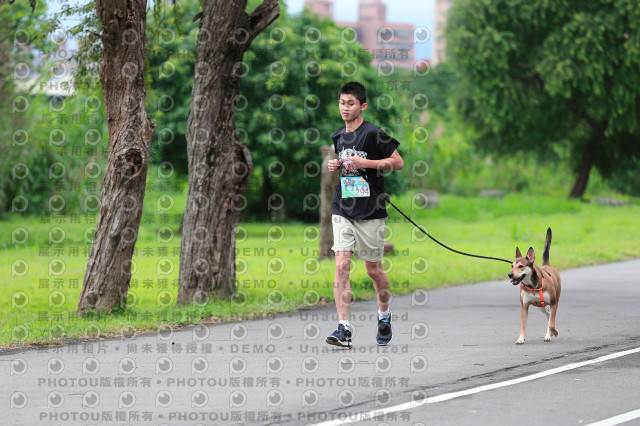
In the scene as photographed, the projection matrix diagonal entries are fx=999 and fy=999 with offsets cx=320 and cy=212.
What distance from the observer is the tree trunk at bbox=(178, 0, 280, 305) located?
12141 millimetres

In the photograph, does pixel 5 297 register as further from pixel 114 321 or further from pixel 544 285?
pixel 544 285

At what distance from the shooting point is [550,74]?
1419 inches

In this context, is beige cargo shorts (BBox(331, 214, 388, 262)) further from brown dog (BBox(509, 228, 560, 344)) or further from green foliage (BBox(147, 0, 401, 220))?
green foliage (BBox(147, 0, 401, 220))

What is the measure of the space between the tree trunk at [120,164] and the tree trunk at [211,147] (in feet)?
3.31

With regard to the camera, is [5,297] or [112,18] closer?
[112,18]

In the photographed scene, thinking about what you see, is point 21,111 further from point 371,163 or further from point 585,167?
point 585,167

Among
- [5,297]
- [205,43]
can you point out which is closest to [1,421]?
[205,43]

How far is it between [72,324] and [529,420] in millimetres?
5670

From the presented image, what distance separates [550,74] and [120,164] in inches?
1079

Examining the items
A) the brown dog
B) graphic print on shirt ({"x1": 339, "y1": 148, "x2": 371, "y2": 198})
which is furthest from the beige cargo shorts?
the brown dog

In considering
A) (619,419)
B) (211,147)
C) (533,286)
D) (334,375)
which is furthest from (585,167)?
(619,419)

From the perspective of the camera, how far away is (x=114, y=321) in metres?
10.5

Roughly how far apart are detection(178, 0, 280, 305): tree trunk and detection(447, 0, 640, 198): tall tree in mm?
25143

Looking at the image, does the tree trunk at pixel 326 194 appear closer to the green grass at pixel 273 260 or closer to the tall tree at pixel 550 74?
the green grass at pixel 273 260
